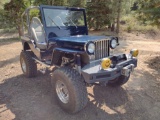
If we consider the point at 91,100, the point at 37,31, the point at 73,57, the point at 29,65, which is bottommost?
the point at 91,100

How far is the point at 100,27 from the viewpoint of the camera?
48.4 feet

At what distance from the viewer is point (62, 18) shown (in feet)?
13.8

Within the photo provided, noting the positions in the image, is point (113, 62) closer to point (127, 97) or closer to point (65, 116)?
point (127, 97)

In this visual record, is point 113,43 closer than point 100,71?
No

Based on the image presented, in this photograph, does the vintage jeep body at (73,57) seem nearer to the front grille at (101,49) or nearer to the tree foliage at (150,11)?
the front grille at (101,49)

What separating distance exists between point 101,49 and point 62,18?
1.47m

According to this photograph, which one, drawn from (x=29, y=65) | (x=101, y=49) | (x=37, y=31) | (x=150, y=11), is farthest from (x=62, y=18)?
(x=150, y=11)

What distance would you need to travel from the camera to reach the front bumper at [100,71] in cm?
278

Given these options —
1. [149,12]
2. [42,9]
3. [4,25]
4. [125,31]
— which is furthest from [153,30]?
[42,9]

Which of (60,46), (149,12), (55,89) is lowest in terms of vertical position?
(55,89)

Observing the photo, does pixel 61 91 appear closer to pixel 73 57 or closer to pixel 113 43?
pixel 73 57

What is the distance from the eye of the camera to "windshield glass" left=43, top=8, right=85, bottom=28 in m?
4.00

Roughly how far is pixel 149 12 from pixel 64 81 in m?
4.61

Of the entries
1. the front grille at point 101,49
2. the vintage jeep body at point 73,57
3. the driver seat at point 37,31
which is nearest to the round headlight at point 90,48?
the vintage jeep body at point 73,57
